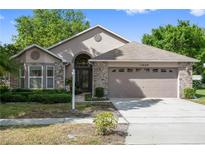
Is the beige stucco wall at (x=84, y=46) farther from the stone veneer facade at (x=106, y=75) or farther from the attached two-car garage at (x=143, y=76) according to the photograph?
the stone veneer facade at (x=106, y=75)

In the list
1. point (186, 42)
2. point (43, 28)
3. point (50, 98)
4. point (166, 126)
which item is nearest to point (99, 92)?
point (50, 98)

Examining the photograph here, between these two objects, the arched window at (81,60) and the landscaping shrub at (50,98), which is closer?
the landscaping shrub at (50,98)

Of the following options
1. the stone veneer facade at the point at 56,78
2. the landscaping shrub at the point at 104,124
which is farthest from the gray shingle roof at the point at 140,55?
the landscaping shrub at the point at 104,124

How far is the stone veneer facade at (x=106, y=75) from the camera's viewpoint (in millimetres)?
24125

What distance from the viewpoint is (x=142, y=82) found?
2427cm

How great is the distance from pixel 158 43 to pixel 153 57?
21784 mm

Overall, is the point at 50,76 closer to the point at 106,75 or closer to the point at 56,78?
the point at 56,78

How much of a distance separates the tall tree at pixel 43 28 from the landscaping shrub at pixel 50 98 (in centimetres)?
2241

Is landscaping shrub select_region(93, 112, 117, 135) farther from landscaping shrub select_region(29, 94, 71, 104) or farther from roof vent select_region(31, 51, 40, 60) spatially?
roof vent select_region(31, 51, 40, 60)

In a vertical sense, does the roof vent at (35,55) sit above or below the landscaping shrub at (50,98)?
above
